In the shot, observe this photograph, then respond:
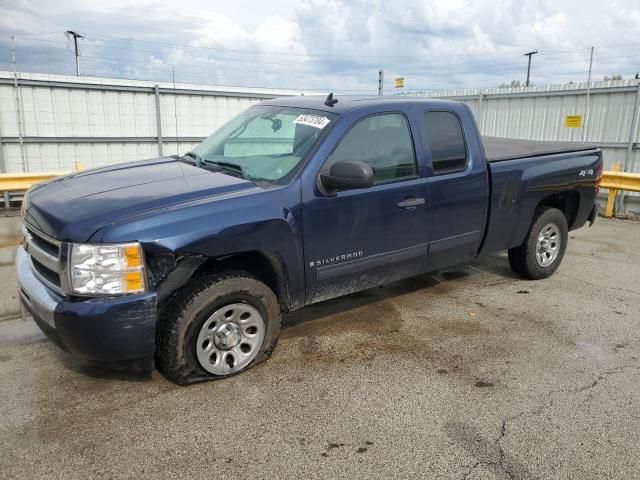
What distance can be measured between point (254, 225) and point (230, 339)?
77cm

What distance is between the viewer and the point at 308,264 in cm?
375

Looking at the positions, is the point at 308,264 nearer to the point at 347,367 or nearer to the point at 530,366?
the point at 347,367

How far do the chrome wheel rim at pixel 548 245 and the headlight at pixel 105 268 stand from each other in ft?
14.1

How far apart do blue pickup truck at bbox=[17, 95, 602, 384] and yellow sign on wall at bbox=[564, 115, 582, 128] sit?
764cm

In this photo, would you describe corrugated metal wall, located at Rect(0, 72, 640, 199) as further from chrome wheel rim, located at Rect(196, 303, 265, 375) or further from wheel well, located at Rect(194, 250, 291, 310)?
chrome wheel rim, located at Rect(196, 303, 265, 375)

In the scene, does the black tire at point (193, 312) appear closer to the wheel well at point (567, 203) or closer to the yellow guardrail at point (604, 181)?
the wheel well at point (567, 203)

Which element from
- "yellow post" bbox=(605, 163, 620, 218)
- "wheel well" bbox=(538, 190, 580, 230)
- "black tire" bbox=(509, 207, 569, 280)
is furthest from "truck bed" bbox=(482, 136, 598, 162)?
"yellow post" bbox=(605, 163, 620, 218)

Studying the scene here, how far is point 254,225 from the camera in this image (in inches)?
134

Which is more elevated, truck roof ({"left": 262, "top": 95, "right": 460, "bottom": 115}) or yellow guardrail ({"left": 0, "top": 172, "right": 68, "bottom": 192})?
truck roof ({"left": 262, "top": 95, "right": 460, "bottom": 115})

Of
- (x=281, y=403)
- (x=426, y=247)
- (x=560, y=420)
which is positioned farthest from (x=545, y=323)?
(x=281, y=403)

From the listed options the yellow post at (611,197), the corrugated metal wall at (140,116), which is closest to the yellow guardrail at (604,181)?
the yellow post at (611,197)

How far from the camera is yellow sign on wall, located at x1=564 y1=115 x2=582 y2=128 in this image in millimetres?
11618

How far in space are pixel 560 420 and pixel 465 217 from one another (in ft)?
6.65

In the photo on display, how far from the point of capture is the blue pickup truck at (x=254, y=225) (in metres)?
3.04
